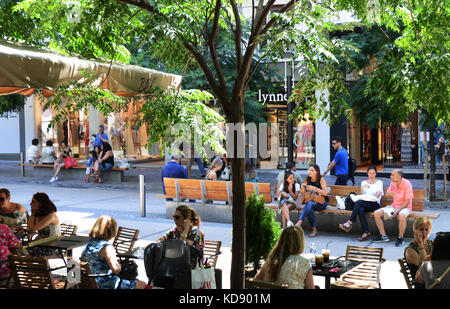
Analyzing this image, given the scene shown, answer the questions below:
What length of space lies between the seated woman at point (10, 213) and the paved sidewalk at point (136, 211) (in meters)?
1.65

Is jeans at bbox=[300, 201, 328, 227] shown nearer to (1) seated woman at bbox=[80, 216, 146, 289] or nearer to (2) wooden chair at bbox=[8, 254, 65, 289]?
(1) seated woman at bbox=[80, 216, 146, 289]

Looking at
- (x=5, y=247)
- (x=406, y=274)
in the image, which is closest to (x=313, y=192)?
(x=406, y=274)

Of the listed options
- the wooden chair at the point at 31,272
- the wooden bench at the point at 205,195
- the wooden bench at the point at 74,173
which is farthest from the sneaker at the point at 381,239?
the wooden bench at the point at 74,173

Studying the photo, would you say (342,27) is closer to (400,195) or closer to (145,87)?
(145,87)

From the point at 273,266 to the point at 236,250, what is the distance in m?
0.72

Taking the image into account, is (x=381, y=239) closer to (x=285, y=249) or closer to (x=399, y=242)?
(x=399, y=242)

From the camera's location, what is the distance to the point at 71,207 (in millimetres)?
16125

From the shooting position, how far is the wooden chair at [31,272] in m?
6.57

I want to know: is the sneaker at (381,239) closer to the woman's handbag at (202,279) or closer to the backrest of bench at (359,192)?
the backrest of bench at (359,192)

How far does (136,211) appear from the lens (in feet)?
50.8

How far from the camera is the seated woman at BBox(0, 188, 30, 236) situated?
9.15 meters

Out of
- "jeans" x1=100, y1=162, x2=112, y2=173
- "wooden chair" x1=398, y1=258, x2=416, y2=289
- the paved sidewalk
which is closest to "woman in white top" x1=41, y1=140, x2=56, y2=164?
the paved sidewalk

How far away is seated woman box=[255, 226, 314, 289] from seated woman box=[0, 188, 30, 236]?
4.57 meters
